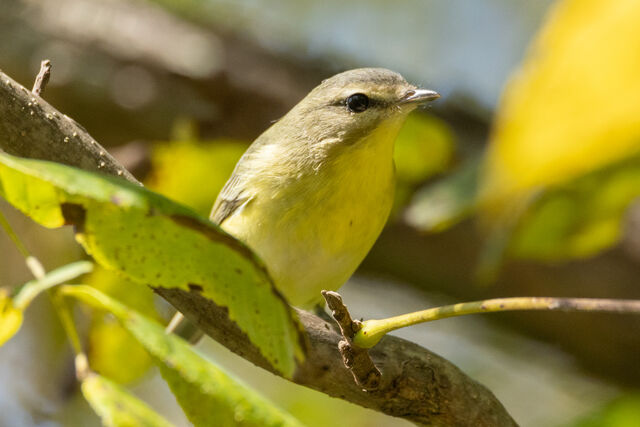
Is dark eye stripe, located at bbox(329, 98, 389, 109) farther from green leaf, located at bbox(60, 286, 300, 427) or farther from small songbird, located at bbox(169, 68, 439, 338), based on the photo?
green leaf, located at bbox(60, 286, 300, 427)

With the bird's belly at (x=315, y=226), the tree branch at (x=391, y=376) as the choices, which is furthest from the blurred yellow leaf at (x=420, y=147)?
the tree branch at (x=391, y=376)

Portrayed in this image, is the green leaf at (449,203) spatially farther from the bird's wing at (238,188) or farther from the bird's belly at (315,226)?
the bird's wing at (238,188)

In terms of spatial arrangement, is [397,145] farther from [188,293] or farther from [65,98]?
[65,98]

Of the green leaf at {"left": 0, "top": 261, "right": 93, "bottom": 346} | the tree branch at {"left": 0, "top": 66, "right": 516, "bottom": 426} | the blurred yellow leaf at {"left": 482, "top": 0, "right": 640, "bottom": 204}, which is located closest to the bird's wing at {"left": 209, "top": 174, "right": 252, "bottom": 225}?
the tree branch at {"left": 0, "top": 66, "right": 516, "bottom": 426}

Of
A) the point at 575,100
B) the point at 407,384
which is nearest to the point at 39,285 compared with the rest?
the point at 575,100

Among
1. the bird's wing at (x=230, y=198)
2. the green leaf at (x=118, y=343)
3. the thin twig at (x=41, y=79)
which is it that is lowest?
the green leaf at (x=118, y=343)

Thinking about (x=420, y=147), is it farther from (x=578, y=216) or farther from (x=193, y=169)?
(x=193, y=169)
